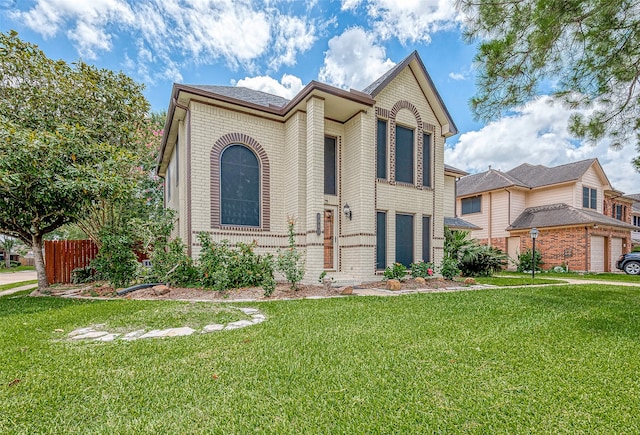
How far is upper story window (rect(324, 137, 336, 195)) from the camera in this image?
985cm

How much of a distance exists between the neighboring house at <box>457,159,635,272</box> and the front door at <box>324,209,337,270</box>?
13672 mm

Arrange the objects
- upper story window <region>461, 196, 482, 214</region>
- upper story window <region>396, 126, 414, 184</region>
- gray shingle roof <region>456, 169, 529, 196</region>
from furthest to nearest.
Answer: upper story window <region>461, 196, 482, 214</region>
gray shingle roof <region>456, 169, 529, 196</region>
upper story window <region>396, 126, 414, 184</region>

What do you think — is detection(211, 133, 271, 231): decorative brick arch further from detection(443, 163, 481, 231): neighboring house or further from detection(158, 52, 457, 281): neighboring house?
detection(443, 163, 481, 231): neighboring house

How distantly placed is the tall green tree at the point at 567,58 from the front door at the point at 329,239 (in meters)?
5.02

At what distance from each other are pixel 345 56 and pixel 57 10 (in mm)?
9103

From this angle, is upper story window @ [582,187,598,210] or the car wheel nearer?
the car wheel

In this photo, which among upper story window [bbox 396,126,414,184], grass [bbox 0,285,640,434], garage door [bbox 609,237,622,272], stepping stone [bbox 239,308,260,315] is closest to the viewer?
grass [bbox 0,285,640,434]

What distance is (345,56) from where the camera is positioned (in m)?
12.3

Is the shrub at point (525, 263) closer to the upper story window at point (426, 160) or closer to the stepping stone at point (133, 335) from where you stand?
the upper story window at point (426, 160)

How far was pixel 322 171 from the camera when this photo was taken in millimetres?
8781

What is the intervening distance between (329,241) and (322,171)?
7.66ft

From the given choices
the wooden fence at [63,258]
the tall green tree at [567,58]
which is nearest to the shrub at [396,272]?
the tall green tree at [567,58]

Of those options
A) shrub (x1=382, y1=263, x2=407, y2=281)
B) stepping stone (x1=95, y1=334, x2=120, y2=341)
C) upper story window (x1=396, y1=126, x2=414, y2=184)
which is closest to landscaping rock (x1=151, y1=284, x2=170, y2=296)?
stepping stone (x1=95, y1=334, x2=120, y2=341)

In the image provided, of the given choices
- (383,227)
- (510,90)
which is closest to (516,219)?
(383,227)
